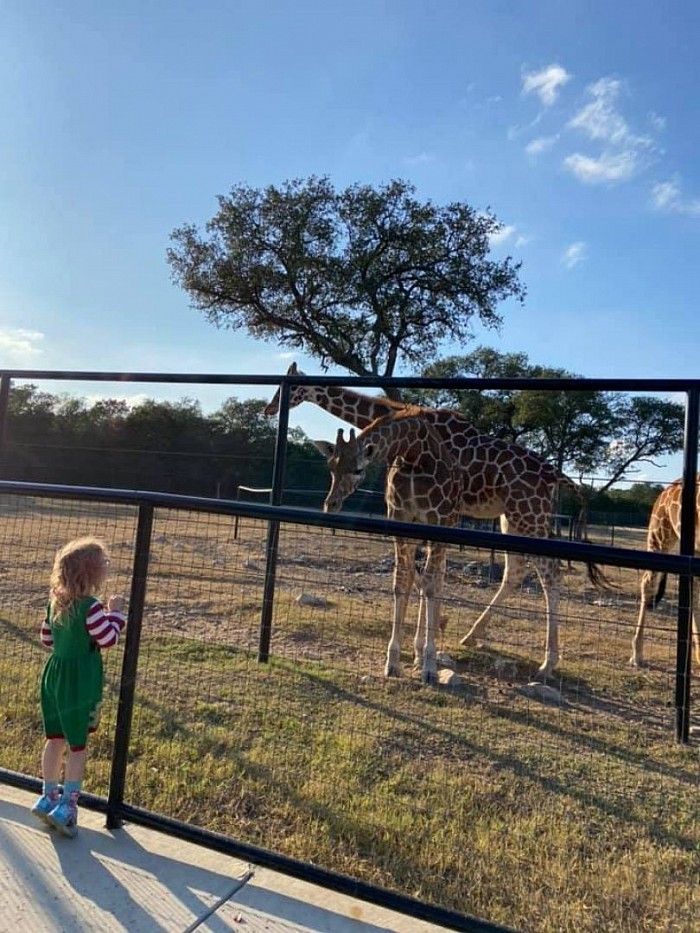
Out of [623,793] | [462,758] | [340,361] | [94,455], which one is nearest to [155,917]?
[462,758]

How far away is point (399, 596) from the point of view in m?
4.82

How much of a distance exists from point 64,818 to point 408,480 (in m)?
3.54

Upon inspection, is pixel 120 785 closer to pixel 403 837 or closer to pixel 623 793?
pixel 403 837

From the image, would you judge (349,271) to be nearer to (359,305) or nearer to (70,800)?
(359,305)

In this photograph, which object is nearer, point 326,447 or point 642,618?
point 326,447

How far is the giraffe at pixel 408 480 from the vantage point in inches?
195

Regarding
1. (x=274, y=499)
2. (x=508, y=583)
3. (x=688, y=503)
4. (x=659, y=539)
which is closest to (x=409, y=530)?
(x=688, y=503)

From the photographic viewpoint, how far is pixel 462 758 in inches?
132

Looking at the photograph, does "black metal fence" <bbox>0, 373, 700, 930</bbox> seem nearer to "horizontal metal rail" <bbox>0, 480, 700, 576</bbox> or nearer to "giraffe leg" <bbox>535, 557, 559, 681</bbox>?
"horizontal metal rail" <bbox>0, 480, 700, 576</bbox>

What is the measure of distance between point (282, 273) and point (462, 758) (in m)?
19.1

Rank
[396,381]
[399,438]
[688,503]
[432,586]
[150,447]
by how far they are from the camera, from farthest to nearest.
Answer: [150,447]
[399,438]
[432,586]
[396,381]
[688,503]

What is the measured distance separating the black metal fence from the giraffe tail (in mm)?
520

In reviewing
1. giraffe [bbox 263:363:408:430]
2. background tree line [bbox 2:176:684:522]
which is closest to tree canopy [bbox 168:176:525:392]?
background tree line [bbox 2:176:684:522]

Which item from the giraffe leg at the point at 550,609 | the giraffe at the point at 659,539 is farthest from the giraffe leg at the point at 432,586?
the giraffe at the point at 659,539
